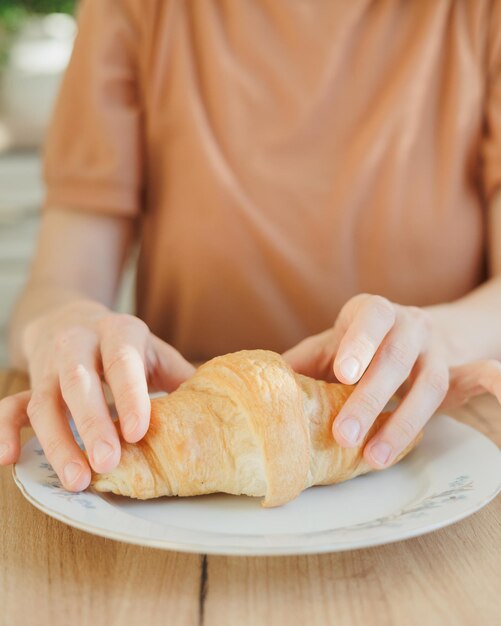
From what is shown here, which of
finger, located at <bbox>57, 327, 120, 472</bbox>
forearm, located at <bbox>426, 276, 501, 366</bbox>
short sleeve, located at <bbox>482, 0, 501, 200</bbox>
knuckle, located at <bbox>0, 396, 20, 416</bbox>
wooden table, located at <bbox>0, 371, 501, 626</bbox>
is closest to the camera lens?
wooden table, located at <bbox>0, 371, 501, 626</bbox>

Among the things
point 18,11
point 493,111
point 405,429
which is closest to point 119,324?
point 405,429

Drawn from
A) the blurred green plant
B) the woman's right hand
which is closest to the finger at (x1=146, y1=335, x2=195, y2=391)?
the woman's right hand

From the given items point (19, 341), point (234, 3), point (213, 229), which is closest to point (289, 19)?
point (234, 3)

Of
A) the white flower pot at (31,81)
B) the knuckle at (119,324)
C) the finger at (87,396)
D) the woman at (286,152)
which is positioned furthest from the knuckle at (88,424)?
the white flower pot at (31,81)

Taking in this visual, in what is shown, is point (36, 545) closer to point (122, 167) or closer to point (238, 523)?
point (238, 523)

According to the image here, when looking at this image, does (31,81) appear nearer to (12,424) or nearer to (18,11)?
(18,11)

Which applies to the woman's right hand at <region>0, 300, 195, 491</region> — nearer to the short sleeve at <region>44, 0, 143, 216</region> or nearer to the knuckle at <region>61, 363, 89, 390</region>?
the knuckle at <region>61, 363, 89, 390</region>
